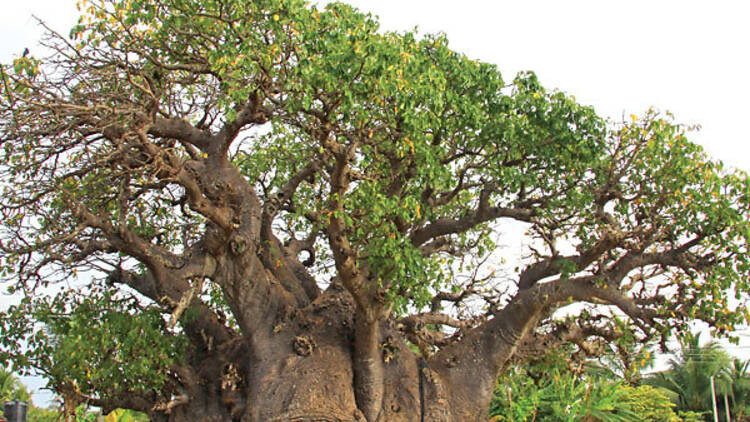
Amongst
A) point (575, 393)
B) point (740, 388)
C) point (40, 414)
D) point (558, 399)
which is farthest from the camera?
point (740, 388)

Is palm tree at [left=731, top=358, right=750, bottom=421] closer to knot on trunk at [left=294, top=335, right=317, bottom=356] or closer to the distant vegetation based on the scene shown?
the distant vegetation

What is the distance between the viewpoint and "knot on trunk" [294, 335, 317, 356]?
904 centimetres

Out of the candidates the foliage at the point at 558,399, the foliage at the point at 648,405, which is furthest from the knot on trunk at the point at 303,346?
the foliage at the point at 648,405

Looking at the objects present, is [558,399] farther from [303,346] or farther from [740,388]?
[740,388]

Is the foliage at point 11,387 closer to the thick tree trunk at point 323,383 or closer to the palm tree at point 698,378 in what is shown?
the thick tree trunk at point 323,383

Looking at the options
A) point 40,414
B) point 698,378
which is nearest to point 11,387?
point 40,414

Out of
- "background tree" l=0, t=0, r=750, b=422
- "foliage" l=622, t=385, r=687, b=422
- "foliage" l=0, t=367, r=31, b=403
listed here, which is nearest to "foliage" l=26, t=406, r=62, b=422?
"foliage" l=0, t=367, r=31, b=403

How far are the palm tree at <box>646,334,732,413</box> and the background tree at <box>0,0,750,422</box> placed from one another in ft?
61.0

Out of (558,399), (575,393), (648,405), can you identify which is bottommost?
(558,399)

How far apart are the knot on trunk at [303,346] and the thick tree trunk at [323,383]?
1 cm

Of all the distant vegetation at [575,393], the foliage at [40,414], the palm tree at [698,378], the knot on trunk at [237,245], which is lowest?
the foliage at [40,414]

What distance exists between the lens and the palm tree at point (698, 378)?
2585cm

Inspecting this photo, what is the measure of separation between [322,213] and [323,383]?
242 centimetres

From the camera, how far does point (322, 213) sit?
7910 mm
